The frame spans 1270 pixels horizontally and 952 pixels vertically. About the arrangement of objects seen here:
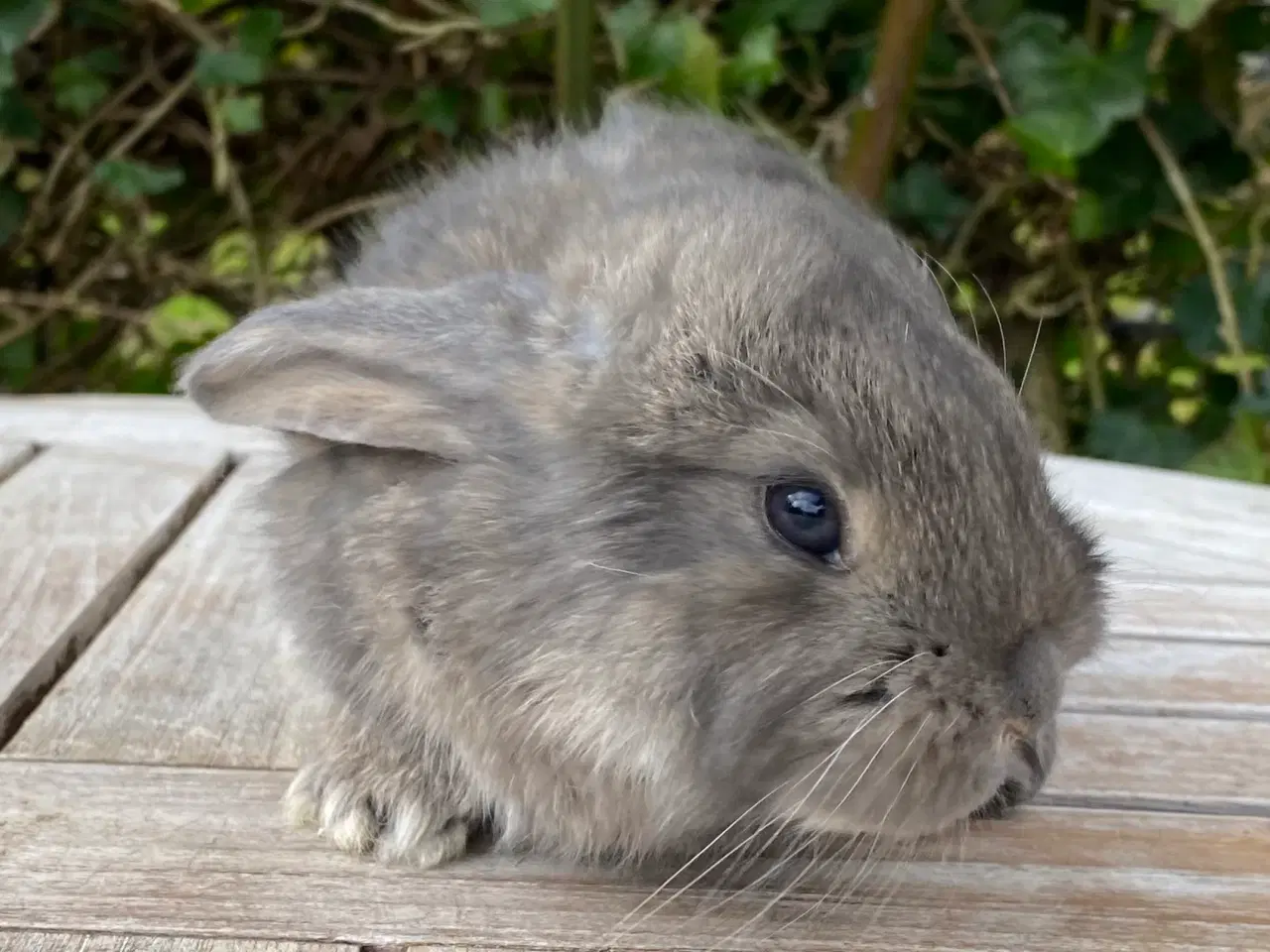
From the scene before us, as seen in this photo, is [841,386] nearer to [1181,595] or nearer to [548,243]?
[548,243]

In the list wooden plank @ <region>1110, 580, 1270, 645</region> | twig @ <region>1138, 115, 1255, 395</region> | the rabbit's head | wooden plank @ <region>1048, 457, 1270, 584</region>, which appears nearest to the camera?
the rabbit's head

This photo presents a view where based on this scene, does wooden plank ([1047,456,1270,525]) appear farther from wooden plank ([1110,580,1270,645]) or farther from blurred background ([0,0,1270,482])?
blurred background ([0,0,1270,482])

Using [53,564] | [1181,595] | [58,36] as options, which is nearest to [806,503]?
[1181,595]

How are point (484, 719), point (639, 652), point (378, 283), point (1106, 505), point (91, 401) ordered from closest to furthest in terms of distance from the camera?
point (639, 652)
point (484, 719)
point (378, 283)
point (1106, 505)
point (91, 401)

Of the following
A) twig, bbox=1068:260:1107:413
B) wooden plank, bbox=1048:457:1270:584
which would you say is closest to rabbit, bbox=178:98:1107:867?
wooden plank, bbox=1048:457:1270:584

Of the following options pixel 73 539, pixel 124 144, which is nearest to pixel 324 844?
pixel 73 539

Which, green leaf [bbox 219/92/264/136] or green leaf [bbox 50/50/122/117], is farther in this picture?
green leaf [bbox 50/50/122/117]
